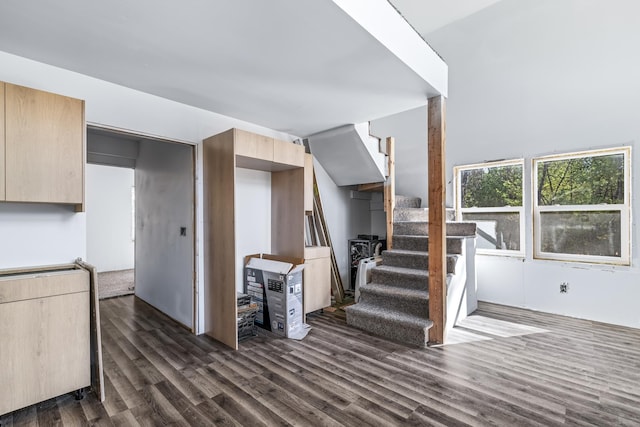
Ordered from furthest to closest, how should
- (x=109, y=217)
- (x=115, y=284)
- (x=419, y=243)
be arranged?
(x=109, y=217), (x=115, y=284), (x=419, y=243)

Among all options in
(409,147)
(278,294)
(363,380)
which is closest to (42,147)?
(278,294)

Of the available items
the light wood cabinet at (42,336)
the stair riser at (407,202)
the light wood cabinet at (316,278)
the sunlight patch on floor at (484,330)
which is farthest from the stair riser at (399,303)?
the light wood cabinet at (42,336)

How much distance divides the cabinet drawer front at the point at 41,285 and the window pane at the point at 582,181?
4886 mm

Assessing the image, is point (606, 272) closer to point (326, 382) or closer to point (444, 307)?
point (444, 307)

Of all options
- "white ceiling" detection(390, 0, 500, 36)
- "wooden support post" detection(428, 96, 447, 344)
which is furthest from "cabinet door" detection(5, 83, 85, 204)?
"white ceiling" detection(390, 0, 500, 36)

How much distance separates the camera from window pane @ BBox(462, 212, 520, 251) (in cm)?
411

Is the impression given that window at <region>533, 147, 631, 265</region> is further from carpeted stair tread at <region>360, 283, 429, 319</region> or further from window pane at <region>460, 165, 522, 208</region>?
carpeted stair tread at <region>360, 283, 429, 319</region>

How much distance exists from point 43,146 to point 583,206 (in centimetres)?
526

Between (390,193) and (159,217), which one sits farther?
(390,193)

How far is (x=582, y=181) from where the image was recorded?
3.62 m

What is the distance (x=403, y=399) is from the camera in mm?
2045

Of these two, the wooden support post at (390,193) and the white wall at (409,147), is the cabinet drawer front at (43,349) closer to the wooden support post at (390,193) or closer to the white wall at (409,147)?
the wooden support post at (390,193)

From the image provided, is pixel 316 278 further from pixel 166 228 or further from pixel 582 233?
pixel 582 233

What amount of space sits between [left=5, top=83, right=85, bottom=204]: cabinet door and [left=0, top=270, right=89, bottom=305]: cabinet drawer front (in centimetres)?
49
